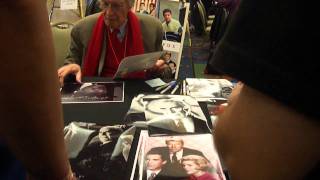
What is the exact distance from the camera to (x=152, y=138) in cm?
102

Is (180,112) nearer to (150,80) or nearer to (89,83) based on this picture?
(150,80)

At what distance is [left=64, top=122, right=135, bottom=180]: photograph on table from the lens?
0.88 metres

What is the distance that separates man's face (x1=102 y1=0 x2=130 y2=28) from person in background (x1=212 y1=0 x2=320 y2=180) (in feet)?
4.92

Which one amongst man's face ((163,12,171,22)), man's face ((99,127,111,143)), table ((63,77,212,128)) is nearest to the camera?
man's face ((99,127,111,143))

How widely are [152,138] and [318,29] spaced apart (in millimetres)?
766

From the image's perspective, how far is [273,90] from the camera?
0.31 meters

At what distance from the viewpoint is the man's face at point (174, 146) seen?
963mm

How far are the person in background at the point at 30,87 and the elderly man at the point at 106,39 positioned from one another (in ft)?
4.58

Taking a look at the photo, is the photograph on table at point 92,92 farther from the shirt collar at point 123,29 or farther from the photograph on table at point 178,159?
the shirt collar at point 123,29

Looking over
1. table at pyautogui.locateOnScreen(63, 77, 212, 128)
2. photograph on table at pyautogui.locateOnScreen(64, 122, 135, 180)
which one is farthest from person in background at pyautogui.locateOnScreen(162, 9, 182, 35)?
photograph on table at pyautogui.locateOnScreen(64, 122, 135, 180)

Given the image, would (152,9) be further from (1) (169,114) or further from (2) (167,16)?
(1) (169,114)

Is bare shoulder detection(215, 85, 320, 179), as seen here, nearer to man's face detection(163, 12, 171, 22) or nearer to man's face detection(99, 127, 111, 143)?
man's face detection(99, 127, 111, 143)

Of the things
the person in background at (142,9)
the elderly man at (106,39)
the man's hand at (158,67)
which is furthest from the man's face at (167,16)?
the man's hand at (158,67)

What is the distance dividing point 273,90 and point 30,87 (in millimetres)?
242
